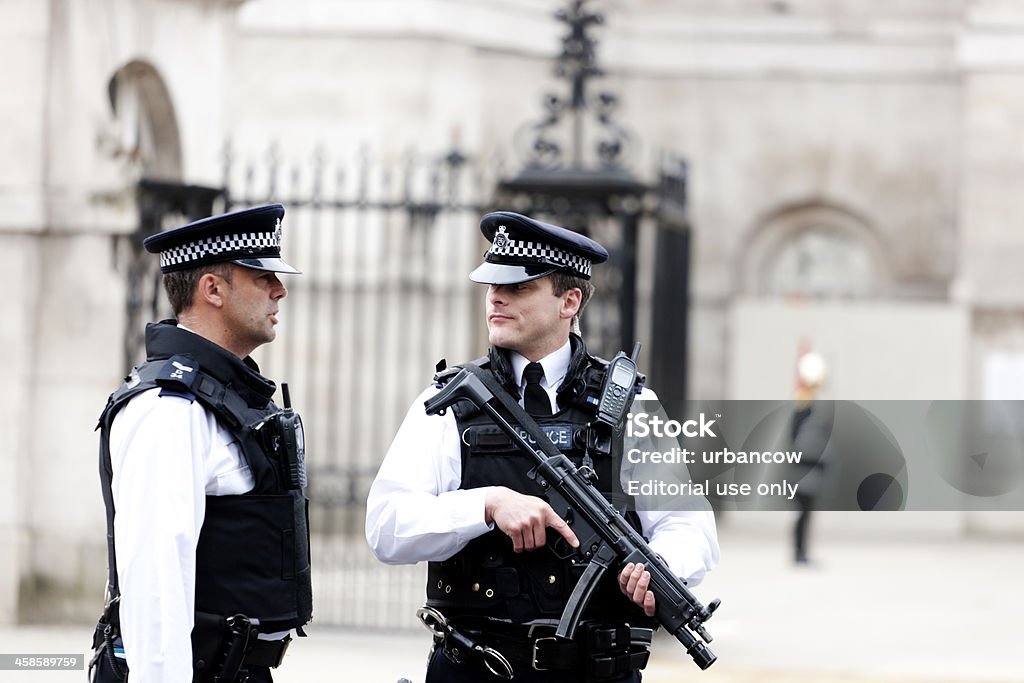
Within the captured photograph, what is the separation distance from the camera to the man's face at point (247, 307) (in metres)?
4.27

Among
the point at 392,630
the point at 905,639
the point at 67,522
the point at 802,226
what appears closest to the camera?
the point at 67,522

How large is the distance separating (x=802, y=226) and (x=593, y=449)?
54.0 feet

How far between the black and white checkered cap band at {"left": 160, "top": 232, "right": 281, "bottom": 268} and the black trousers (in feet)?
3.79

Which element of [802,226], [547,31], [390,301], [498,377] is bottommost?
[498,377]

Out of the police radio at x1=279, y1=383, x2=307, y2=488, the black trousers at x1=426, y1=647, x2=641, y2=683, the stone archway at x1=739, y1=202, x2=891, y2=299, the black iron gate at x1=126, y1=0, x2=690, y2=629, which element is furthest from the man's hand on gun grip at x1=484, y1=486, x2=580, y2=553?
the stone archway at x1=739, y1=202, x2=891, y2=299

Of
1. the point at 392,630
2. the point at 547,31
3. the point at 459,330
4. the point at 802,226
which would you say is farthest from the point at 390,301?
the point at 392,630

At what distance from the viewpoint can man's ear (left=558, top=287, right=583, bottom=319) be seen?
447cm

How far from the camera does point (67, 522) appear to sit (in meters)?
9.08

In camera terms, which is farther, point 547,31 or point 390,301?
point 547,31

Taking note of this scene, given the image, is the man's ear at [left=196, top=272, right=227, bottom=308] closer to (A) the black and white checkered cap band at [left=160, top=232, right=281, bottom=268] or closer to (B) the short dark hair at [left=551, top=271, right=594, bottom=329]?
(A) the black and white checkered cap band at [left=160, top=232, right=281, bottom=268]

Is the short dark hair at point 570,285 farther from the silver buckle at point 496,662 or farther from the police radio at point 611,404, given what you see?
the silver buckle at point 496,662

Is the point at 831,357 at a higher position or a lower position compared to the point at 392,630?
higher

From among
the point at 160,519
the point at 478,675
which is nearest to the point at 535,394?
the point at 478,675

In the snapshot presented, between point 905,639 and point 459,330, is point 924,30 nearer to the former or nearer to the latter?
point 459,330
